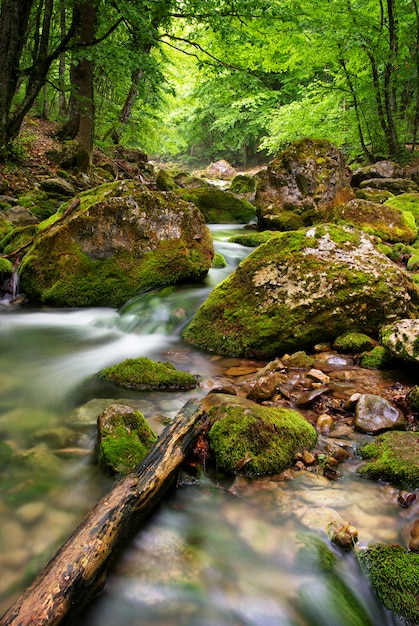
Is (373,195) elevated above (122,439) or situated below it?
above

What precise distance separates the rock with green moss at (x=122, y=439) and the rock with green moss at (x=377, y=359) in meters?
2.51

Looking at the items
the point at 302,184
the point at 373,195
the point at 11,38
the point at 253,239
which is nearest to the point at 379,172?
the point at 373,195

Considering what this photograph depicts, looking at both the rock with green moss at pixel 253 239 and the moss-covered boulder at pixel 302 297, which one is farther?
the rock with green moss at pixel 253 239

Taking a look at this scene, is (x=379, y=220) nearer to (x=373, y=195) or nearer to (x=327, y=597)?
(x=373, y=195)

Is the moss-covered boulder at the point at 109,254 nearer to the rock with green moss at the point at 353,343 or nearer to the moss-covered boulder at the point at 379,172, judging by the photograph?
the rock with green moss at the point at 353,343

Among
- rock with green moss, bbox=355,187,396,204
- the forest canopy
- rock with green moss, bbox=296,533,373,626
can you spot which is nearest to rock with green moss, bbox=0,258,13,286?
the forest canopy

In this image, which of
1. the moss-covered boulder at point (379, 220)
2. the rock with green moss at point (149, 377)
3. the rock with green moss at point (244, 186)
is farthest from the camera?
the rock with green moss at point (244, 186)

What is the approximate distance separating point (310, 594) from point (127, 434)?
1.46m

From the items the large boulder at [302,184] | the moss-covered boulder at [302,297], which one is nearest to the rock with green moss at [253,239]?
the large boulder at [302,184]

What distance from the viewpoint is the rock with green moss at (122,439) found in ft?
8.68

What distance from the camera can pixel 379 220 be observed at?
9.30 meters

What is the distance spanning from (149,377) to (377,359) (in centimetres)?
240

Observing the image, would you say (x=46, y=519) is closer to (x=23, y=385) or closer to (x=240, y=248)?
(x=23, y=385)

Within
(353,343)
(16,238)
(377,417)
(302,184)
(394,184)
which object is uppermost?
(394,184)
